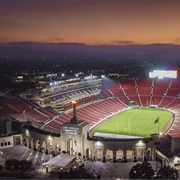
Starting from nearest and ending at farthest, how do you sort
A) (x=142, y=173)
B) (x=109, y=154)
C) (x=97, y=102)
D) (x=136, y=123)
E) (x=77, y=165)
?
1. (x=142, y=173)
2. (x=77, y=165)
3. (x=109, y=154)
4. (x=136, y=123)
5. (x=97, y=102)

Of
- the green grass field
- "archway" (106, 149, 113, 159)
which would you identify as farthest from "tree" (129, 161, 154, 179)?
the green grass field

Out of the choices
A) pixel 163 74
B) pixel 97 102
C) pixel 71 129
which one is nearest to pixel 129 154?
pixel 71 129

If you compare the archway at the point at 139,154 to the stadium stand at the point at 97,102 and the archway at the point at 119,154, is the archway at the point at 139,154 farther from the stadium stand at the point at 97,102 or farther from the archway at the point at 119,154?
the stadium stand at the point at 97,102

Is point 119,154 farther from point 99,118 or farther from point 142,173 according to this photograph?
point 99,118

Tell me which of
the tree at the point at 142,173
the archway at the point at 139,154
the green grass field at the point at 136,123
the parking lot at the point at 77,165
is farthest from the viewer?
the green grass field at the point at 136,123

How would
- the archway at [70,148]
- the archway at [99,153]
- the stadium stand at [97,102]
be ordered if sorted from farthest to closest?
the stadium stand at [97,102] < the archway at [70,148] < the archway at [99,153]

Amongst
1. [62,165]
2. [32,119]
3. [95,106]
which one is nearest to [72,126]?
[62,165]

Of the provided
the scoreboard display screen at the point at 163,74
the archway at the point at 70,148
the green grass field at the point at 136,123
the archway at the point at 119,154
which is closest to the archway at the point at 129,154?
the archway at the point at 119,154
